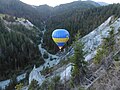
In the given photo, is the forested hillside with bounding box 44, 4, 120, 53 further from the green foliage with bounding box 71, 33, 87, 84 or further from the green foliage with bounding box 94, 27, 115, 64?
the green foliage with bounding box 71, 33, 87, 84

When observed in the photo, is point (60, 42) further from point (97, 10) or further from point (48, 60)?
point (97, 10)

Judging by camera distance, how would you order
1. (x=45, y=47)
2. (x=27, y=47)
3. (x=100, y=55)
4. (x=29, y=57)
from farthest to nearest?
(x=45, y=47) < (x=27, y=47) < (x=29, y=57) < (x=100, y=55)

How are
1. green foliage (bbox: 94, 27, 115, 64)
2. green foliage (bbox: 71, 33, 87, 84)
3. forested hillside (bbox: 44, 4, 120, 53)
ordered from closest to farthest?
green foliage (bbox: 71, 33, 87, 84) < green foliage (bbox: 94, 27, 115, 64) < forested hillside (bbox: 44, 4, 120, 53)

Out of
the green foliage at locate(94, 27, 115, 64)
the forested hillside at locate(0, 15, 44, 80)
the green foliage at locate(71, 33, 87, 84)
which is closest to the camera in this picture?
the green foliage at locate(71, 33, 87, 84)

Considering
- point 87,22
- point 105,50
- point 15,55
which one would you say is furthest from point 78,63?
point 87,22


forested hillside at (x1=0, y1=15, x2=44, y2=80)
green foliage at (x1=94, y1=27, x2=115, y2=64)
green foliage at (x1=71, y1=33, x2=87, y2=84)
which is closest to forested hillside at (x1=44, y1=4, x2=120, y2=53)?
forested hillside at (x1=0, y1=15, x2=44, y2=80)

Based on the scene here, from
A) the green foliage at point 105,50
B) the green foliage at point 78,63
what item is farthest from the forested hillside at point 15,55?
the green foliage at point 78,63

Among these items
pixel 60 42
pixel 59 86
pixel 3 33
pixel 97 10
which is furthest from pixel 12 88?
pixel 97 10

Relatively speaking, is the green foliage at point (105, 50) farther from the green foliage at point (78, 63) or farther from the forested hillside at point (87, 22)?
the forested hillside at point (87, 22)

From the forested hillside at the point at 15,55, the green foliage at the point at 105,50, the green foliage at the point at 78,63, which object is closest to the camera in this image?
the green foliage at the point at 78,63

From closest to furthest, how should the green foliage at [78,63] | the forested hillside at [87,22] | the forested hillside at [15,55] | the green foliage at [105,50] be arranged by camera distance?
the green foliage at [78,63], the green foliage at [105,50], the forested hillside at [15,55], the forested hillside at [87,22]

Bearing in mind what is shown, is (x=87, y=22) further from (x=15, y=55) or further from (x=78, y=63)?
(x=78, y=63)
